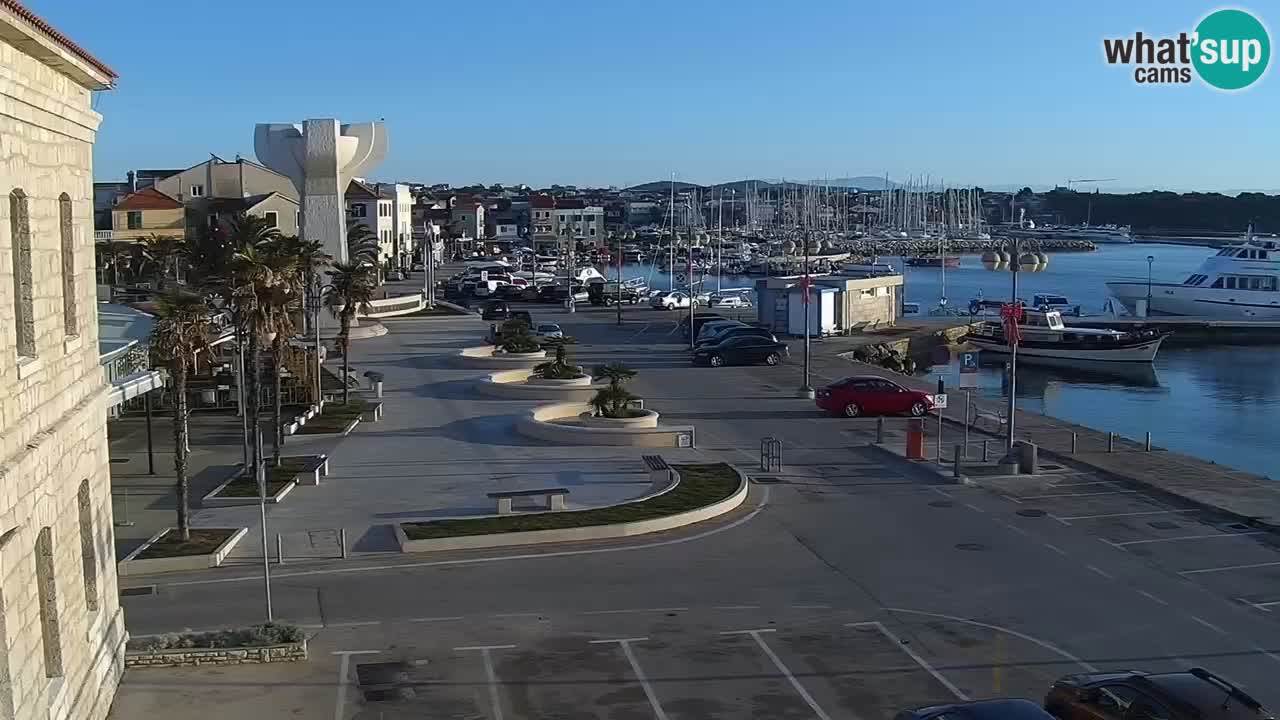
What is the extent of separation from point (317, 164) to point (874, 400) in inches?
1447

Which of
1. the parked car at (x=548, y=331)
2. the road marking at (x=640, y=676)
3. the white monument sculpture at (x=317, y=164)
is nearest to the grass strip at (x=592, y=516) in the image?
the road marking at (x=640, y=676)

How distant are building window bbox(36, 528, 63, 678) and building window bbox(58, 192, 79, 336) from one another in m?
2.69

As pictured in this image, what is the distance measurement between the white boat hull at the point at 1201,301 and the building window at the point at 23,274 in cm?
9117

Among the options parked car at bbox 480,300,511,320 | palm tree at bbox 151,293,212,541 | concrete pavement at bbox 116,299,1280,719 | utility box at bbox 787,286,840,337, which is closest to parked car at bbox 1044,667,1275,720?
A: concrete pavement at bbox 116,299,1280,719

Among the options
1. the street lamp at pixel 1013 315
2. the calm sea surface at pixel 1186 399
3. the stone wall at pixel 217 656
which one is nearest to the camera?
the stone wall at pixel 217 656

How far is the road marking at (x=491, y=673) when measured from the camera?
596 inches

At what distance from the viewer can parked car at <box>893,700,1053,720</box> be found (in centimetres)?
1280

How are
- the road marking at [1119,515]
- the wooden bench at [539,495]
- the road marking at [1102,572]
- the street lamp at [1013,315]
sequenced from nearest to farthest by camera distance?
the road marking at [1102,572], the wooden bench at [539,495], the road marking at [1119,515], the street lamp at [1013,315]

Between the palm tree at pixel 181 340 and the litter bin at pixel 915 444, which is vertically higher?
the palm tree at pixel 181 340

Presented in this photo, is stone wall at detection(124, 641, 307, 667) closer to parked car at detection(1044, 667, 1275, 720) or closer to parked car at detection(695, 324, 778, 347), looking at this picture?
parked car at detection(1044, 667, 1275, 720)

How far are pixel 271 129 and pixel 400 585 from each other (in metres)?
49.6

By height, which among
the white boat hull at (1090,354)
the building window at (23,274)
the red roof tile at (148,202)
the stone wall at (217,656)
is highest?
the red roof tile at (148,202)

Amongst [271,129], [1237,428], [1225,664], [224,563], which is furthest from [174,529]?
[271,129]

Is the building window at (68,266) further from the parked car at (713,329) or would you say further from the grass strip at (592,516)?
the parked car at (713,329)
